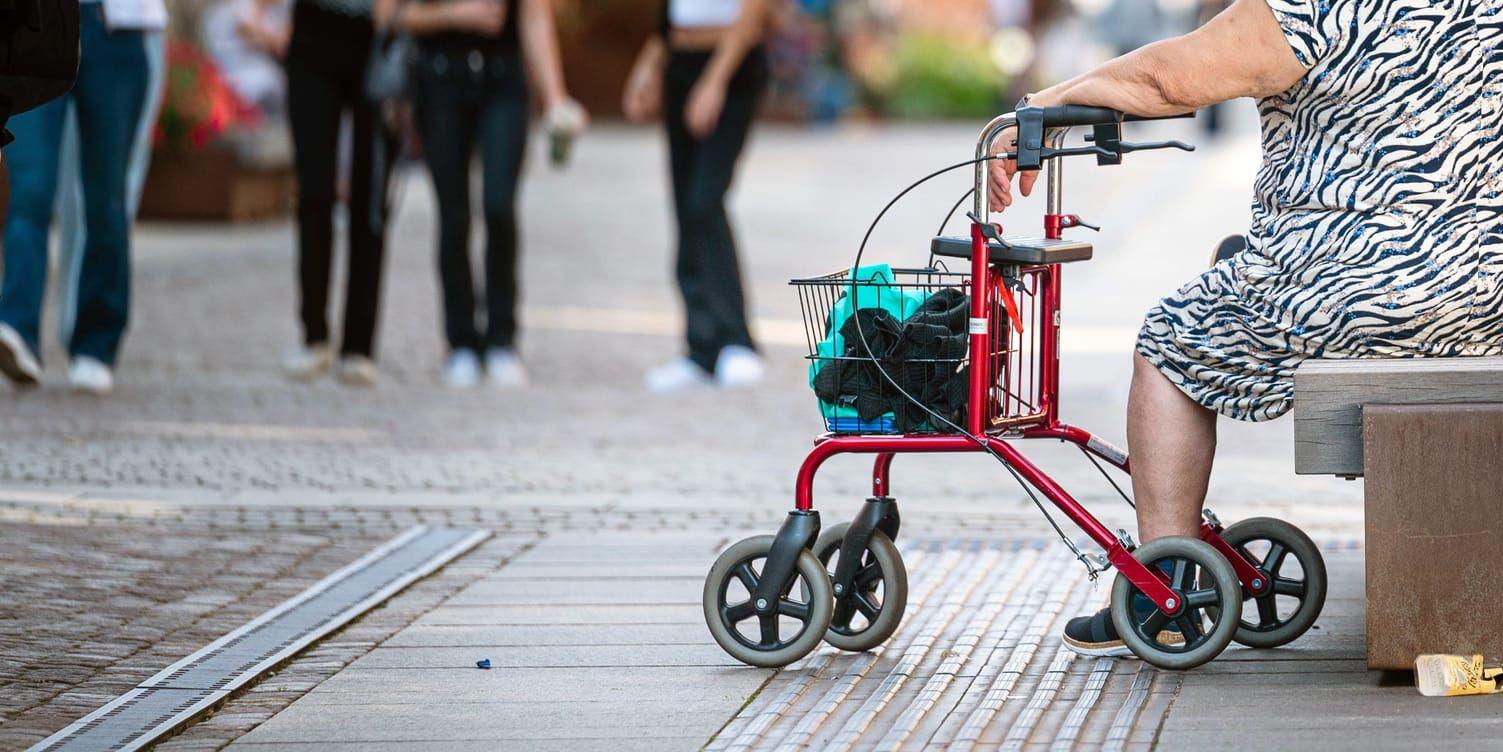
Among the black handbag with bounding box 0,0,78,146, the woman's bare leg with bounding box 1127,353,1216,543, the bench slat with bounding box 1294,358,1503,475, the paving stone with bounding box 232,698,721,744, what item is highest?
the black handbag with bounding box 0,0,78,146

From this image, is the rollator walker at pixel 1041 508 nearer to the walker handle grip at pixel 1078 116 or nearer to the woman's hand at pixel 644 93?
the walker handle grip at pixel 1078 116

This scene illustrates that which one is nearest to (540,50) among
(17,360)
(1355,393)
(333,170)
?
(333,170)

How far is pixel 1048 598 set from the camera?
15.6 ft

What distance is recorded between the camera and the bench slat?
12.2 ft

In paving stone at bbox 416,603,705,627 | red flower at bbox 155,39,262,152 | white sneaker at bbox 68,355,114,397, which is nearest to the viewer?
paving stone at bbox 416,603,705,627

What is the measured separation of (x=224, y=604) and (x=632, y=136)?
80.8 feet

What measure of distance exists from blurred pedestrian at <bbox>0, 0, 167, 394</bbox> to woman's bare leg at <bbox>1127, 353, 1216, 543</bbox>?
15.8 ft

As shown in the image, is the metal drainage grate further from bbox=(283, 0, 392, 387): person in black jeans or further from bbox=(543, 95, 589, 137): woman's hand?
bbox=(543, 95, 589, 137): woman's hand

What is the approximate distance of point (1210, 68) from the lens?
385 centimetres

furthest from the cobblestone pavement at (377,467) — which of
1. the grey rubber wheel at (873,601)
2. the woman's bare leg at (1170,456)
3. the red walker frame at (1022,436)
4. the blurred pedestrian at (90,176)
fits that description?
the woman's bare leg at (1170,456)

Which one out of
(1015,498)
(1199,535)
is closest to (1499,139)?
(1199,535)

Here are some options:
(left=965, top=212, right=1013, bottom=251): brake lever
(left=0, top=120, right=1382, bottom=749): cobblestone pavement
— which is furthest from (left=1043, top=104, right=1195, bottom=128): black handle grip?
(left=0, top=120, right=1382, bottom=749): cobblestone pavement

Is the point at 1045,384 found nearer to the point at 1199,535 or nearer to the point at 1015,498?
the point at 1199,535

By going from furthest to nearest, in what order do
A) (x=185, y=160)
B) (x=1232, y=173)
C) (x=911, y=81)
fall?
(x=911, y=81), (x=1232, y=173), (x=185, y=160)
